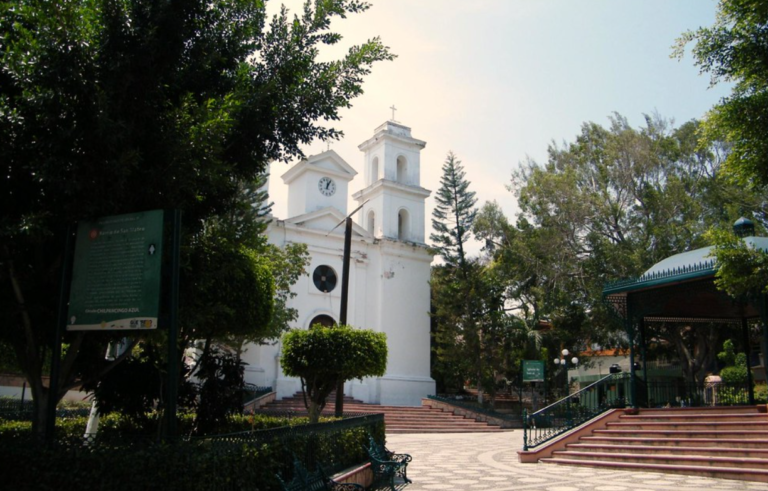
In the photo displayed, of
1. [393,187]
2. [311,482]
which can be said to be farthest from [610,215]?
[311,482]

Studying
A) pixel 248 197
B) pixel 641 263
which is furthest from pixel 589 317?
pixel 248 197

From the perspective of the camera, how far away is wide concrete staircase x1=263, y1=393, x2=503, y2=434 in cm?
2131

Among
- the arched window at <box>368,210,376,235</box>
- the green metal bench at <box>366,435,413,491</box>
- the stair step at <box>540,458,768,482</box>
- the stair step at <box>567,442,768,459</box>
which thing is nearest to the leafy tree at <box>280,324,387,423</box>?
the green metal bench at <box>366,435,413,491</box>

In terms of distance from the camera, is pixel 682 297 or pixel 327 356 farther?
pixel 682 297

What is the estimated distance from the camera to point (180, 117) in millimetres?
6152

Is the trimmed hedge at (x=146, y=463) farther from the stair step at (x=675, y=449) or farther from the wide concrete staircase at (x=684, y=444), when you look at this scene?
the stair step at (x=675, y=449)

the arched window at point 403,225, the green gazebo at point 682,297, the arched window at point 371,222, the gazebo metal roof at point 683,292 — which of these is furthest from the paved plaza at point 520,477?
the arched window at point 371,222

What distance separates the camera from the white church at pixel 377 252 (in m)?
26.0

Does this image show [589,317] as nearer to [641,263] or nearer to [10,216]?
[641,263]

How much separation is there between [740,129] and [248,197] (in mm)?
15171

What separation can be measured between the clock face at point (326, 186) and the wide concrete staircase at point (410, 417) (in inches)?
354

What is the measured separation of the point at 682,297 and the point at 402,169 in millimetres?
18170

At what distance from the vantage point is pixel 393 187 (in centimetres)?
2866

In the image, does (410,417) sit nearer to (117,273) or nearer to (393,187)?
(393,187)
